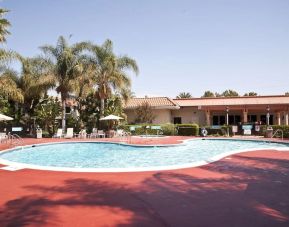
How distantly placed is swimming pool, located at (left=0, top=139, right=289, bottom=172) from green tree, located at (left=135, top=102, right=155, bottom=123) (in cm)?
1086

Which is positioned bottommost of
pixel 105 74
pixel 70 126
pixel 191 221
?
pixel 191 221

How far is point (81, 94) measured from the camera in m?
28.9

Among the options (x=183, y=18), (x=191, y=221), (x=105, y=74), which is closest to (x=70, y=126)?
(x=105, y=74)

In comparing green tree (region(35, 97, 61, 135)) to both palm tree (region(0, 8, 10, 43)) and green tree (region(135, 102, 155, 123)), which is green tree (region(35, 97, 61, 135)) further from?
palm tree (region(0, 8, 10, 43))

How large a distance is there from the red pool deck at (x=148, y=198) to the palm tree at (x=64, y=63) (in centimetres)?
1842

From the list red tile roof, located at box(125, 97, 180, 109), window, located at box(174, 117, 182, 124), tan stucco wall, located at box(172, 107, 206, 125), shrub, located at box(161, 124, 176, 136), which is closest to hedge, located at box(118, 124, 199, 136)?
shrub, located at box(161, 124, 176, 136)

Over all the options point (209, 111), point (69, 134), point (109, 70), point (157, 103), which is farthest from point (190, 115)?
point (69, 134)

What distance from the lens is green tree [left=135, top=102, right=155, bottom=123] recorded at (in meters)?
33.8

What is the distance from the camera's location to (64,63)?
1112 inches

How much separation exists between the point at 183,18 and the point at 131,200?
48.0ft

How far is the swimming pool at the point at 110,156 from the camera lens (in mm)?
13195

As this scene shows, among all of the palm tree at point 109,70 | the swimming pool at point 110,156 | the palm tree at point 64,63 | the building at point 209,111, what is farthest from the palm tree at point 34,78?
the building at point 209,111

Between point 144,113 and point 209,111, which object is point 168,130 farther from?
point 209,111

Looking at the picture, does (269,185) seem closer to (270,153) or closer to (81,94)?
(270,153)
